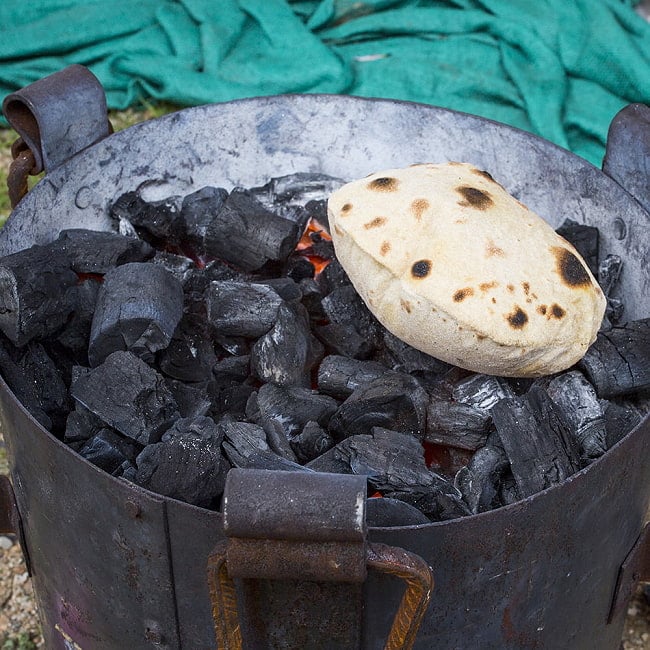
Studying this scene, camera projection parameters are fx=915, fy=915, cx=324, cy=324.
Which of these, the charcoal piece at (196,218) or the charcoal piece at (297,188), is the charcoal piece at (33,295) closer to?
the charcoal piece at (196,218)

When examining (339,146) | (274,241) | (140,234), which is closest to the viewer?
(274,241)

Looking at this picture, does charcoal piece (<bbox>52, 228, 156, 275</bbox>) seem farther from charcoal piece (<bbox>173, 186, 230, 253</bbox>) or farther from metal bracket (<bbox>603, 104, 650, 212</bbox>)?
metal bracket (<bbox>603, 104, 650, 212</bbox>)

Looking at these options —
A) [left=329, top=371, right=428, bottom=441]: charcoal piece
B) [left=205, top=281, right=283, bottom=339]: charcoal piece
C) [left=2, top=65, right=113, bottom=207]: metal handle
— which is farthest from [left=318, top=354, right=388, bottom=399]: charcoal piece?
[left=2, top=65, right=113, bottom=207]: metal handle

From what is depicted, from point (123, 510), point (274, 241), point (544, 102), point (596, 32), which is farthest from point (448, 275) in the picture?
point (596, 32)

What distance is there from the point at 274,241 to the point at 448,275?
0.54m

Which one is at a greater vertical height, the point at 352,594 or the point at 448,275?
the point at 448,275

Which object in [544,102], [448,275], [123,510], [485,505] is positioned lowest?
[544,102]

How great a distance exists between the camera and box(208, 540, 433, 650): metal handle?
119 centimetres

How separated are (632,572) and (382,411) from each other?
58 centimetres

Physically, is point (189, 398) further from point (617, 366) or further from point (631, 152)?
point (631, 152)

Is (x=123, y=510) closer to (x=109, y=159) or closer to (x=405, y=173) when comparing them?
(x=405, y=173)

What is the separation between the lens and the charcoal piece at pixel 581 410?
1.66 meters

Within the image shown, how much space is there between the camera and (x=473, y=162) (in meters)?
2.34

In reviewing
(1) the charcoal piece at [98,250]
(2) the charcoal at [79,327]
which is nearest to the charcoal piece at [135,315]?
(2) the charcoal at [79,327]
